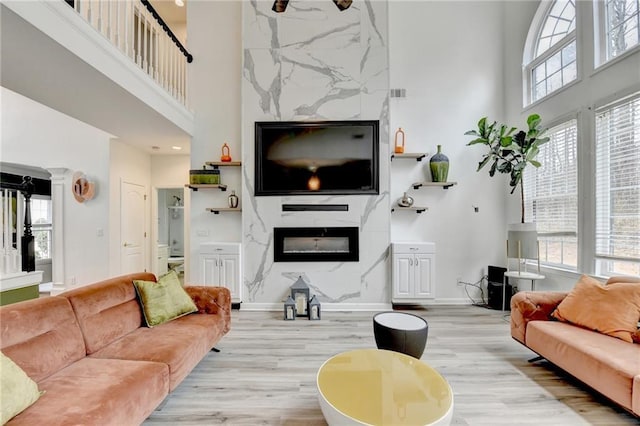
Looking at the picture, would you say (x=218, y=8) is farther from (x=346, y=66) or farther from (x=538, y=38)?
(x=538, y=38)

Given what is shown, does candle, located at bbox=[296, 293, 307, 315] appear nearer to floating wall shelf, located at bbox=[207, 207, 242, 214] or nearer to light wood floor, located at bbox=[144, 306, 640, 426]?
light wood floor, located at bbox=[144, 306, 640, 426]

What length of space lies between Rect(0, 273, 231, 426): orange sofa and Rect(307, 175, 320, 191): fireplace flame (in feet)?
7.85

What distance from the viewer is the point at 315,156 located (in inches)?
166

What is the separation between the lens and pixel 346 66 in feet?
13.8

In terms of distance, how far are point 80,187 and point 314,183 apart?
4086 mm

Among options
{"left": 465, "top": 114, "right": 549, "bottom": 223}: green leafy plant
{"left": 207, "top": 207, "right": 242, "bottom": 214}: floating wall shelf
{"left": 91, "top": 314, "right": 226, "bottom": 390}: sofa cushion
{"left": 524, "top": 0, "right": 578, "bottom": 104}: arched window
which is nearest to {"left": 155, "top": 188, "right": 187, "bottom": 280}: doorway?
{"left": 207, "top": 207, "right": 242, "bottom": 214}: floating wall shelf

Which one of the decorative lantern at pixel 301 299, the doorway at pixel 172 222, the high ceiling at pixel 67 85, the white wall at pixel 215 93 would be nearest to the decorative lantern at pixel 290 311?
the decorative lantern at pixel 301 299

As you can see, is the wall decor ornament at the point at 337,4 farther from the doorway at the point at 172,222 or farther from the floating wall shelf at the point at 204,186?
the doorway at the point at 172,222

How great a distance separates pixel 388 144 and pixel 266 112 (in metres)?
1.89

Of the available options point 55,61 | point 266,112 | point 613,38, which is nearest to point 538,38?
point 613,38

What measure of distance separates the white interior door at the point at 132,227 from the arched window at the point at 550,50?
694 centimetres

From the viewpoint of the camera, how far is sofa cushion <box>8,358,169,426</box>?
126 centimetres

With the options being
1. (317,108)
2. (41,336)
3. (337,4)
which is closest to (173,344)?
(41,336)

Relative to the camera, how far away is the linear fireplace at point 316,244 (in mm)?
4152
